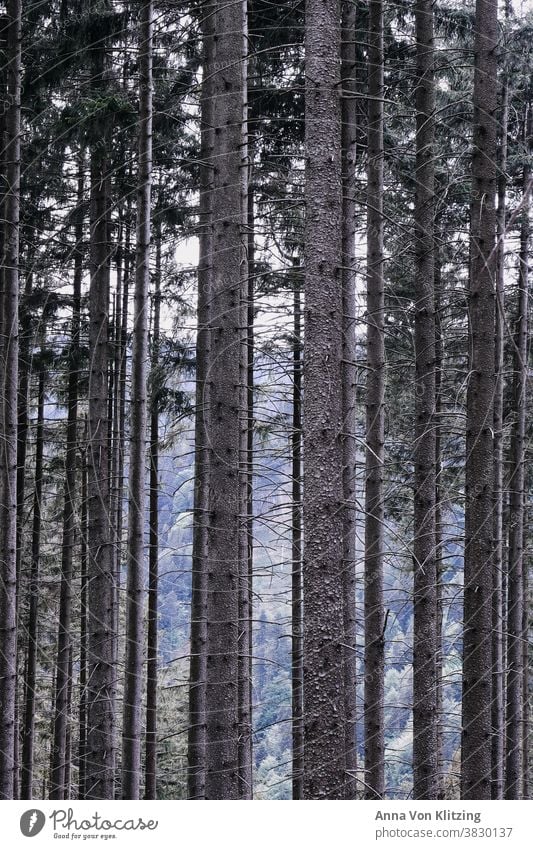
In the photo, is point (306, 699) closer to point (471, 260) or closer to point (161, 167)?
point (471, 260)

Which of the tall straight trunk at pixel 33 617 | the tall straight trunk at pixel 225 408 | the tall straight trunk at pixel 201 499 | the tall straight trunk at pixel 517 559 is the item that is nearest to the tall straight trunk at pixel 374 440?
the tall straight trunk at pixel 201 499

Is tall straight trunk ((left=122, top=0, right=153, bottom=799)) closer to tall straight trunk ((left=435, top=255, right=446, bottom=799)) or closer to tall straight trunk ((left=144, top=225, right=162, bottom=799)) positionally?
tall straight trunk ((left=435, top=255, right=446, bottom=799))

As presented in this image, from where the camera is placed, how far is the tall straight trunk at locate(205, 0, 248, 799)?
791 cm

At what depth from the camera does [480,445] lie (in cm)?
744

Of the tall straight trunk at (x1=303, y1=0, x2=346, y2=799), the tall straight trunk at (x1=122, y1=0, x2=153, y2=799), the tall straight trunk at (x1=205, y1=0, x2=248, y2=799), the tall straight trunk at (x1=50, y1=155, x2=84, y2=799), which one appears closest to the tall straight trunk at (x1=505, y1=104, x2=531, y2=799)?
the tall straight trunk at (x1=122, y1=0, x2=153, y2=799)

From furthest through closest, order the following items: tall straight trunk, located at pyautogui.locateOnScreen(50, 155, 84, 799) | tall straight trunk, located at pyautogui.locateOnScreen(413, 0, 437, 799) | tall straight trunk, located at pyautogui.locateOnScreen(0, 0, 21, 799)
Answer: tall straight trunk, located at pyautogui.locateOnScreen(50, 155, 84, 799) < tall straight trunk, located at pyautogui.locateOnScreen(413, 0, 437, 799) < tall straight trunk, located at pyautogui.locateOnScreen(0, 0, 21, 799)

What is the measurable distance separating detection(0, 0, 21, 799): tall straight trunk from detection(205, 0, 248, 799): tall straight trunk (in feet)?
8.38

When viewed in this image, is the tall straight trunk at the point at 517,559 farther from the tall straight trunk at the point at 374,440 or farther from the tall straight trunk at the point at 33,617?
the tall straight trunk at the point at 33,617

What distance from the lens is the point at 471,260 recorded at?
305 inches

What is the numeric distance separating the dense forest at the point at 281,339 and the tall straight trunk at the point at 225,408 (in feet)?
0.09

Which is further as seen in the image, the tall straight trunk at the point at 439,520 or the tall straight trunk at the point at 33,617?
the tall straight trunk at the point at 33,617

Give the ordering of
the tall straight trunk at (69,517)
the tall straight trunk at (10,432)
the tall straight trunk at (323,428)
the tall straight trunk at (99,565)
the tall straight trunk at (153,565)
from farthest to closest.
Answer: the tall straight trunk at (153,565) → the tall straight trunk at (69,517) → the tall straight trunk at (99,565) → the tall straight trunk at (10,432) → the tall straight trunk at (323,428)

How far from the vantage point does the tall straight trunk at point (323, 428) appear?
5785 millimetres
